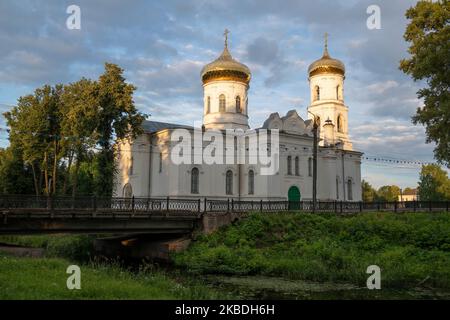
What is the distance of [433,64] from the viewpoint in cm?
2062

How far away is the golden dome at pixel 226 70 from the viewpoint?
3681 centimetres

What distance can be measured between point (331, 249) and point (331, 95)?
2226cm

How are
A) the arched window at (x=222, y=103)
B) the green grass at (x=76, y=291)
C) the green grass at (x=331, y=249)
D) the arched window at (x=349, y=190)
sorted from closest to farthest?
the green grass at (x=76, y=291)
the green grass at (x=331, y=249)
the arched window at (x=222, y=103)
the arched window at (x=349, y=190)

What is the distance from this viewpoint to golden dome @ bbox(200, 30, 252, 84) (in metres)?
36.8

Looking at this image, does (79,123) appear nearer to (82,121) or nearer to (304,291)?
(82,121)

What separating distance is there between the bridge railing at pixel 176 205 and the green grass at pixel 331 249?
1.59 metres

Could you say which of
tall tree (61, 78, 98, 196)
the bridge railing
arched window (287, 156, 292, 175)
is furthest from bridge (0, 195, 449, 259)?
tall tree (61, 78, 98, 196)

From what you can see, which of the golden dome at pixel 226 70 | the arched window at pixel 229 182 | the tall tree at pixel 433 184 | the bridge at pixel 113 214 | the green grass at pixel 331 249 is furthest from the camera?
the tall tree at pixel 433 184

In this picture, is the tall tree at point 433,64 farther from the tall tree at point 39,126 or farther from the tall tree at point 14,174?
the tall tree at point 14,174

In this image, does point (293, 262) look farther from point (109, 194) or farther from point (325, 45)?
point (325, 45)

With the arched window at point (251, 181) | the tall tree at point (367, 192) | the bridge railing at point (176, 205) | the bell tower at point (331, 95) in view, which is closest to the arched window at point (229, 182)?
the arched window at point (251, 181)

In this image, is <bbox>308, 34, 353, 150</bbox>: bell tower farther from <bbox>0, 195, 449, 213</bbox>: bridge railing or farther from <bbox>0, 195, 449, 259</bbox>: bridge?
<bbox>0, 195, 449, 259</bbox>: bridge

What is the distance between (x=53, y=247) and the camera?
1080 inches
